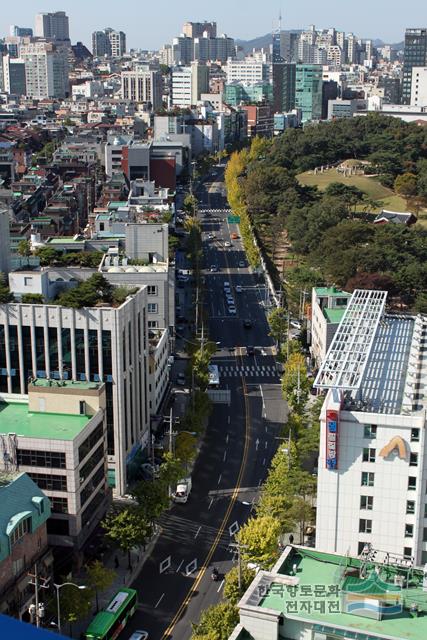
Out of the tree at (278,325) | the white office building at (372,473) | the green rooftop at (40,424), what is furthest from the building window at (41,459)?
the tree at (278,325)

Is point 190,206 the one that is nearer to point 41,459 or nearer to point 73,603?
point 41,459

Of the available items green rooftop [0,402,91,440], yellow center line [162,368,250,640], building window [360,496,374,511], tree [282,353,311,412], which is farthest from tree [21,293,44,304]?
building window [360,496,374,511]

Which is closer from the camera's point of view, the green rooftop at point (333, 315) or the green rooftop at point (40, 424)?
the green rooftop at point (40, 424)

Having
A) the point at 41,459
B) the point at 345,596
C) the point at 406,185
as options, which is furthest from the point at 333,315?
the point at 406,185

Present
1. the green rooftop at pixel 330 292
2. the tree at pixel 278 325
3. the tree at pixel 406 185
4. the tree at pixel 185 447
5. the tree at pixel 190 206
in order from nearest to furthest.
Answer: the tree at pixel 185 447 → the green rooftop at pixel 330 292 → the tree at pixel 278 325 → the tree at pixel 406 185 → the tree at pixel 190 206

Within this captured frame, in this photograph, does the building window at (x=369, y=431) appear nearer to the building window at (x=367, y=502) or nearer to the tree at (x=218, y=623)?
the building window at (x=367, y=502)

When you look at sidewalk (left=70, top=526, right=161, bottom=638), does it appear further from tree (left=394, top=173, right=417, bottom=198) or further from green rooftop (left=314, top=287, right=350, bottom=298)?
tree (left=394, top=173, right=417, bottom=198)
